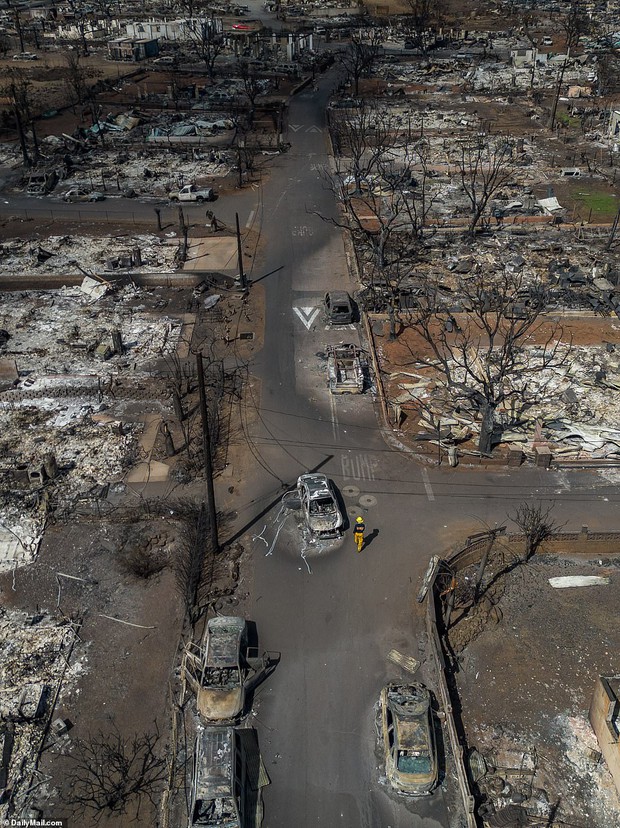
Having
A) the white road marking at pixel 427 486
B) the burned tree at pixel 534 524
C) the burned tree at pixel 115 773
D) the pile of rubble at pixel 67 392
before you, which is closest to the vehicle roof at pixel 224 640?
the burned tree at pixel 115 773

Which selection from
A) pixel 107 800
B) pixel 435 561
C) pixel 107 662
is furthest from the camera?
pixel 435 561

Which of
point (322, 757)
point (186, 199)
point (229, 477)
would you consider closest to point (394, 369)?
point (229, 477)

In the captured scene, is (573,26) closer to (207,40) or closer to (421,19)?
(421,19)

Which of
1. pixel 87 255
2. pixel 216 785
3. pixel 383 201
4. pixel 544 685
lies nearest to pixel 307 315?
pixel 87 255

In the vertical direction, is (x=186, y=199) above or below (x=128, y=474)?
above

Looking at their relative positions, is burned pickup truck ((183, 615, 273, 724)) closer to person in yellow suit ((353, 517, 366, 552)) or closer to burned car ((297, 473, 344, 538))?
burned car ((297, 473, 344, 538))

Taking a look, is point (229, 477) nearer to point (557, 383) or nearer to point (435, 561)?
point (435, 561)

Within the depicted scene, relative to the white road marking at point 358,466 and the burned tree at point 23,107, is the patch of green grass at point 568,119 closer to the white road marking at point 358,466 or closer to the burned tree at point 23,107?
the burned tree at point 23,107
